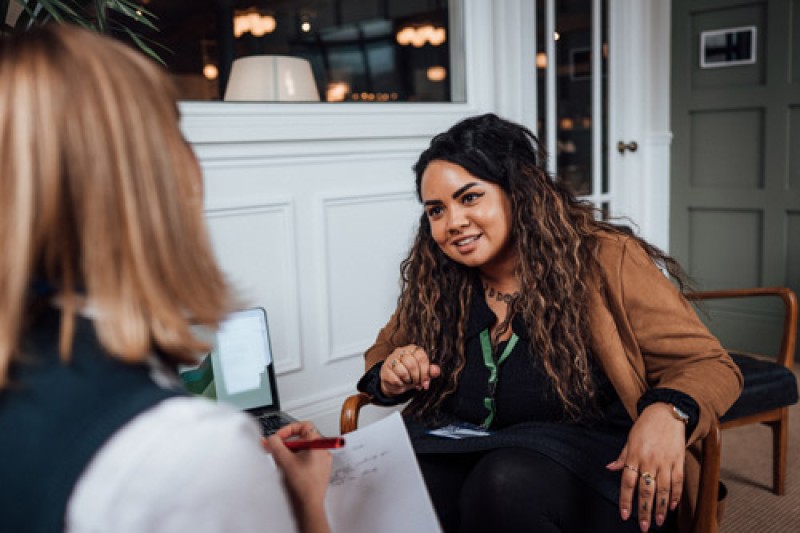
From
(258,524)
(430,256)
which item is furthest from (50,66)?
(430,256)

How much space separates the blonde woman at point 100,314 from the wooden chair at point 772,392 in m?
1.99

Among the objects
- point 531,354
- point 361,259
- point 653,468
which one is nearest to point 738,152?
point 361,259

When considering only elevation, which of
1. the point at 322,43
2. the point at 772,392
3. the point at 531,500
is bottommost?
the point at 772,392

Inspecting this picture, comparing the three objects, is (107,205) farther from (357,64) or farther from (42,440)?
(357,64)

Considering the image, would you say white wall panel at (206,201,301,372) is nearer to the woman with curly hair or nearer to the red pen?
the woman with curly hair

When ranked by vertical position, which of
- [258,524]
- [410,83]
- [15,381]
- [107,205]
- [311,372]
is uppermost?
[410,83]

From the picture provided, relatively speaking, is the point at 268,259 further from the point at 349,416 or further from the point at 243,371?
the point at 349,416

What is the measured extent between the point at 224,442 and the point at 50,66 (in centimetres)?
33

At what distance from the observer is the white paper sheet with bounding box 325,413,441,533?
117cm

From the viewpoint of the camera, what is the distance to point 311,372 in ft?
8.74

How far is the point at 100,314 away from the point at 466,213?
114 centimetres

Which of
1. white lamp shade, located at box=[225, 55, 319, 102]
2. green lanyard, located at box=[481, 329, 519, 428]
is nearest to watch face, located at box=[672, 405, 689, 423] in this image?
green lanyard, located at box=[481, 329, 519, 428]

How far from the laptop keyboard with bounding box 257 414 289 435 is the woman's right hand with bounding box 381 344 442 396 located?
32cm

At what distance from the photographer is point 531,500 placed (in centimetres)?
145
